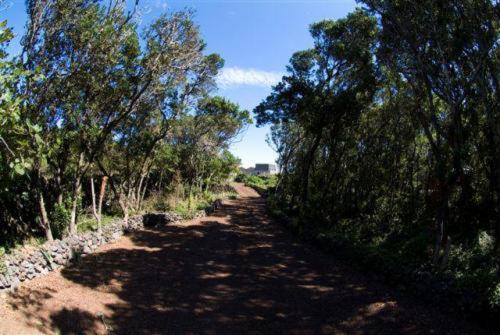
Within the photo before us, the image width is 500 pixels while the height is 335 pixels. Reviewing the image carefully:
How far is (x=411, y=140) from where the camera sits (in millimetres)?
15945

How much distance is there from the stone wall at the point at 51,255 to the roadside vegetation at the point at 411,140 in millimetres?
7754

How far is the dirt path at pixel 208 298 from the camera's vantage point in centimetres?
764

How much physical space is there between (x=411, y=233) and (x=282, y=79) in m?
9.55

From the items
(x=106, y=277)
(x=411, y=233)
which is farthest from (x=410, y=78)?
(x=106, y=277)

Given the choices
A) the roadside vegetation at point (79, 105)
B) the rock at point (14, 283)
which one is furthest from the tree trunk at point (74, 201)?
the rock at point (14, 283)

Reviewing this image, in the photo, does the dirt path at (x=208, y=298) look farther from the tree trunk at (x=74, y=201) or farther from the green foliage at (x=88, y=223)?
the tree trunk at (x=74, y=201)

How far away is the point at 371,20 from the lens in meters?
16.4

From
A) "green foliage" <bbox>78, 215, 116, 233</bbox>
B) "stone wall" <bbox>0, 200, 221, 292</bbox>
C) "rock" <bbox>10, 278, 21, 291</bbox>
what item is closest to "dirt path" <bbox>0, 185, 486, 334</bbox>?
"rock" <bbox>10, 278, 21, 291</bbox>

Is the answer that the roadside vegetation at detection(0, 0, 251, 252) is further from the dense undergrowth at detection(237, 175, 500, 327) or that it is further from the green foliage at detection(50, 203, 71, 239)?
the dense undergrowth at detection(237, 175, 500, 327)

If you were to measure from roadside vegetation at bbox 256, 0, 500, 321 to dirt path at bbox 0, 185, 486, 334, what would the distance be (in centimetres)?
109

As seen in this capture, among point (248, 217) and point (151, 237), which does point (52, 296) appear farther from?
point (248, 217)

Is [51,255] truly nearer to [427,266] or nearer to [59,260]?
[59,260]

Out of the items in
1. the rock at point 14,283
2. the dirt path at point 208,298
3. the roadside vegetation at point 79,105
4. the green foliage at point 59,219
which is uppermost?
the roadside vegetation at point 79,105

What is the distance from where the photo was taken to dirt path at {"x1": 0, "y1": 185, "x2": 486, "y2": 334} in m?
7.64
